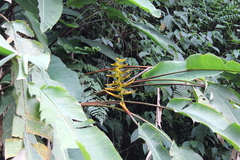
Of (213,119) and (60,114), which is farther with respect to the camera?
(213,119)

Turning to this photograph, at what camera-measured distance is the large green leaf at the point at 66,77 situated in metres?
0.87

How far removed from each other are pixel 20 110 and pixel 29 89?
0.06 m

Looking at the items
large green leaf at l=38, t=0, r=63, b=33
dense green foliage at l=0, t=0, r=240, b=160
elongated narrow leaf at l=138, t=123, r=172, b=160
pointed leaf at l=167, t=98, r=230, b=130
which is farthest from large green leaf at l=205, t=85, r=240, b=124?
large green leaf at l=38, t=0, r=63, b=33

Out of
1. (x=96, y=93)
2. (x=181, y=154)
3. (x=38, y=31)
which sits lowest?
(x=181, y=154)

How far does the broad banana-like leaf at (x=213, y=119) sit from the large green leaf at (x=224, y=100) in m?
0.11

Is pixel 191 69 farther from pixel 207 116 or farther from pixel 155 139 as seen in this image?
pixel 155 139

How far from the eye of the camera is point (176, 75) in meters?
0.95

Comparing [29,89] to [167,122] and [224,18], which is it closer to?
[167,122]

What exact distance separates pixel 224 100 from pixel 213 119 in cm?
17

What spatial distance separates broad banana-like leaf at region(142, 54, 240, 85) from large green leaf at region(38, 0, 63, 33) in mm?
410

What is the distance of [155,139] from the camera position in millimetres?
777

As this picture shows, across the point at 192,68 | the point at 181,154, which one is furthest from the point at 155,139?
the point at 192,68

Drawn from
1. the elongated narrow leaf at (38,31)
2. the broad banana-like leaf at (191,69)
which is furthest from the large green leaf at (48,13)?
the broad banana-like leaf at (191,69)

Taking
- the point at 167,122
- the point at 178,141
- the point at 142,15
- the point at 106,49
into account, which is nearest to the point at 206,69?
the point at 106,49
